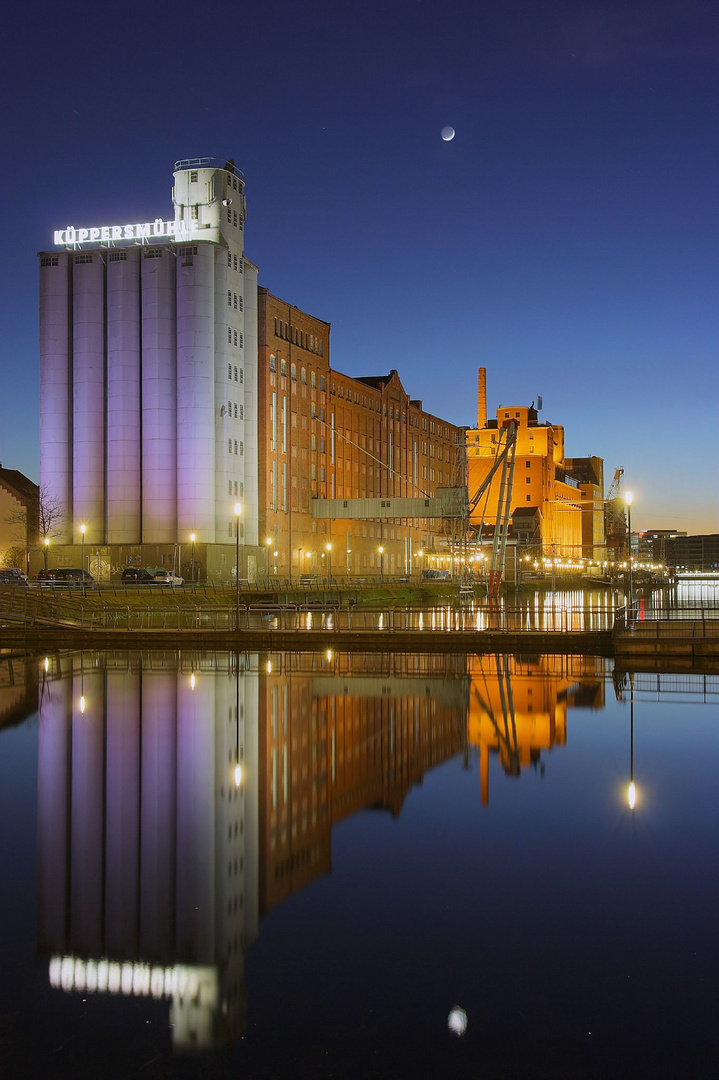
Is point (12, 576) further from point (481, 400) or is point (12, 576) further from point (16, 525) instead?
point (481, 400)

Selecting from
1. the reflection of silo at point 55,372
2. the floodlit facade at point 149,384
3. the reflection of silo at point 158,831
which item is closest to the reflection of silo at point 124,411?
the floodlit facade at point 149,384

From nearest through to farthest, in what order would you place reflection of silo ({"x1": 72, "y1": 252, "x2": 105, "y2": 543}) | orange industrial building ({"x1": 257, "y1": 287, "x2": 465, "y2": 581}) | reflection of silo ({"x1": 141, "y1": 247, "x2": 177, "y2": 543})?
reflection of silo ({"x1": 141, "y1": 247, "x2": 177, "y2": 543}) < reflection of silo ({"x1": 72, "y1": 252, "x2": 105, "y2": 543}) < orange industrial building ({"x1": 257, "y1": 287, "x2": 465, "y2": 581})

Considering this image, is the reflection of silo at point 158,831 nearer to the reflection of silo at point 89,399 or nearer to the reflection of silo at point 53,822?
the reflection of silo at point 53,822

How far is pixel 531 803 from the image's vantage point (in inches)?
578

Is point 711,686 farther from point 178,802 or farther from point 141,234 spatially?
point 141,234

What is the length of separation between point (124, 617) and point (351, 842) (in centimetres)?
3949

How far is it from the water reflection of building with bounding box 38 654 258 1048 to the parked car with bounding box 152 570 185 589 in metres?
41.3

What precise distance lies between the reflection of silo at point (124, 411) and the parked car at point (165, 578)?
9832 millimetres

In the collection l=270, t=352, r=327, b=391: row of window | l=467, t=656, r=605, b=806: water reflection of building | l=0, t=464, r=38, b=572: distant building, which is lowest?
l=467, t=656, r=605, b=806: water reflection of building

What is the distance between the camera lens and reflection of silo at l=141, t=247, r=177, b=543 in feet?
256

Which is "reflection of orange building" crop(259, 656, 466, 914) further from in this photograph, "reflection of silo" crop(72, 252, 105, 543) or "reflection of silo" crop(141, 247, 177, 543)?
"reflection of silo" crop(72, 252, 105, 543)

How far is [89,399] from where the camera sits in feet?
261

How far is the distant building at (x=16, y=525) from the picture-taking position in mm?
82438

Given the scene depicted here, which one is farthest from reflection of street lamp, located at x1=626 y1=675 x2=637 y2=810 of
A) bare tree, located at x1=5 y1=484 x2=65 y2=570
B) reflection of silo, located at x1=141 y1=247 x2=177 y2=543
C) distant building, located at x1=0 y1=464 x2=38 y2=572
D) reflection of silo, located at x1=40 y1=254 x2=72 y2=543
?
distant building, located at x1=0 y1=464 x2=38 y2=572
